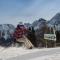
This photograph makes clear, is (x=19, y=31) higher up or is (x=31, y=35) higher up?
(x=19, y=31)

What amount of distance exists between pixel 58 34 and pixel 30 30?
1.19m

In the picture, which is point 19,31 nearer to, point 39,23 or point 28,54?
point 39,23

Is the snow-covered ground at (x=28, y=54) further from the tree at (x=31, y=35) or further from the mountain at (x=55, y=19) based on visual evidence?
the mountain at (x=55, y=19)

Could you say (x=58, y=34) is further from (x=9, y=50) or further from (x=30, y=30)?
(x=9, y=50)

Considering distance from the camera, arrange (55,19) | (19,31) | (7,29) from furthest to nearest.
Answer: (55,19)
(19,31)
(7,29)

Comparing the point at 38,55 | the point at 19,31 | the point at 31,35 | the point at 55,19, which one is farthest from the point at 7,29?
the point at 55,19

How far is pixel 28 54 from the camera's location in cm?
645

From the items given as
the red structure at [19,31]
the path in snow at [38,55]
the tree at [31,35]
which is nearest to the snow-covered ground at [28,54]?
the path in snow at [38,55]

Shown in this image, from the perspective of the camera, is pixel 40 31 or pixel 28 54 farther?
pixel 40 31

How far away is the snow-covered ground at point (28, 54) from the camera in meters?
6.08

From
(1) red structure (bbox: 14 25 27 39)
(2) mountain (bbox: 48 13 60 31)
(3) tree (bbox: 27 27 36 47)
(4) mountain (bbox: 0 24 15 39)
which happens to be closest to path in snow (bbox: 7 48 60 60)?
(3) tree (bbox: 27 27 36 47)

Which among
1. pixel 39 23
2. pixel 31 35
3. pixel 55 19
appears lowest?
pixel 31 35

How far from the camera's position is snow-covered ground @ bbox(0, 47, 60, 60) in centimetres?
608

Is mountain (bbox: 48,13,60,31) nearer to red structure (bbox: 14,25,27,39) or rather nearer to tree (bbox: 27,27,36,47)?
tree (bbox: 27,27,36,47)
